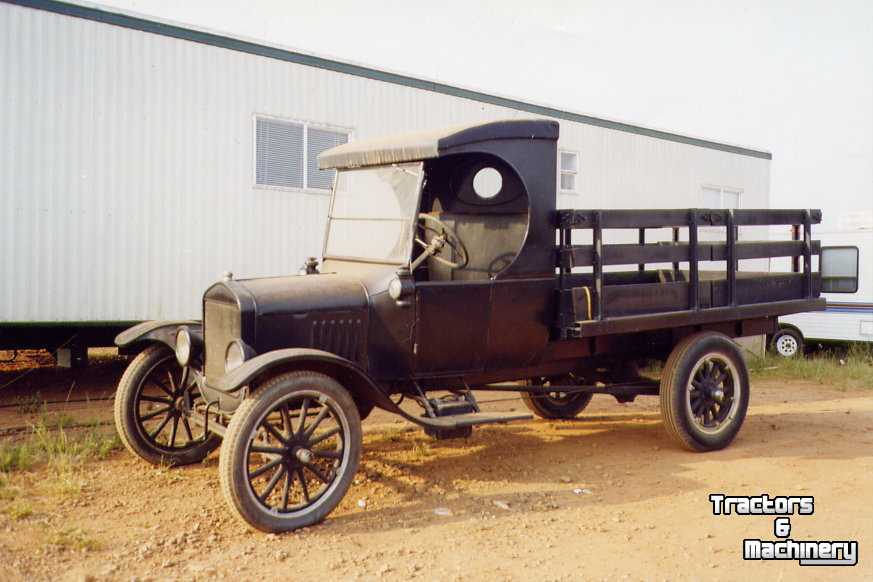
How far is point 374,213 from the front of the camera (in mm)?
5637

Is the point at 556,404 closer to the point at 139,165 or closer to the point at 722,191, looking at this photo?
the point at 139,165

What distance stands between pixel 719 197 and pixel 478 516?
12.2 meters

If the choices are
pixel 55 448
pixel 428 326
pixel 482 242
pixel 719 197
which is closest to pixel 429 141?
pixel 482 242

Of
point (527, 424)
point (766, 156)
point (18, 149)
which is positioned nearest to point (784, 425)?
point (527, 424)

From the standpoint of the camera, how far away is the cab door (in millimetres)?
5176

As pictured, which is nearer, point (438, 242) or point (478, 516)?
point (478, 516)

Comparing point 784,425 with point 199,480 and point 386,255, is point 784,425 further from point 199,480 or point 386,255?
point 199,480

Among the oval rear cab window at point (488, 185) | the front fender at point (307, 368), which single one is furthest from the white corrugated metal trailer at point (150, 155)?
the oval rear cab window at point (488, 185)

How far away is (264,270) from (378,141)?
388cm

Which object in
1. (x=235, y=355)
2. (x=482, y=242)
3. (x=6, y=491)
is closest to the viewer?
(x=235, y=355)

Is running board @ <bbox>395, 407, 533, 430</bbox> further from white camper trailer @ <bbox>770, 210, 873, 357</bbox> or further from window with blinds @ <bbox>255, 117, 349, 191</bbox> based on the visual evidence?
white camper trailer @ <bbox>770, 210, 873, 357</bbox>

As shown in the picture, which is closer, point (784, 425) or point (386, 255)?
point (386, 255)

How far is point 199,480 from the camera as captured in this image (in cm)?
530

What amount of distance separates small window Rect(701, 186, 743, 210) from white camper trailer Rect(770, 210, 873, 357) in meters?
1.90
